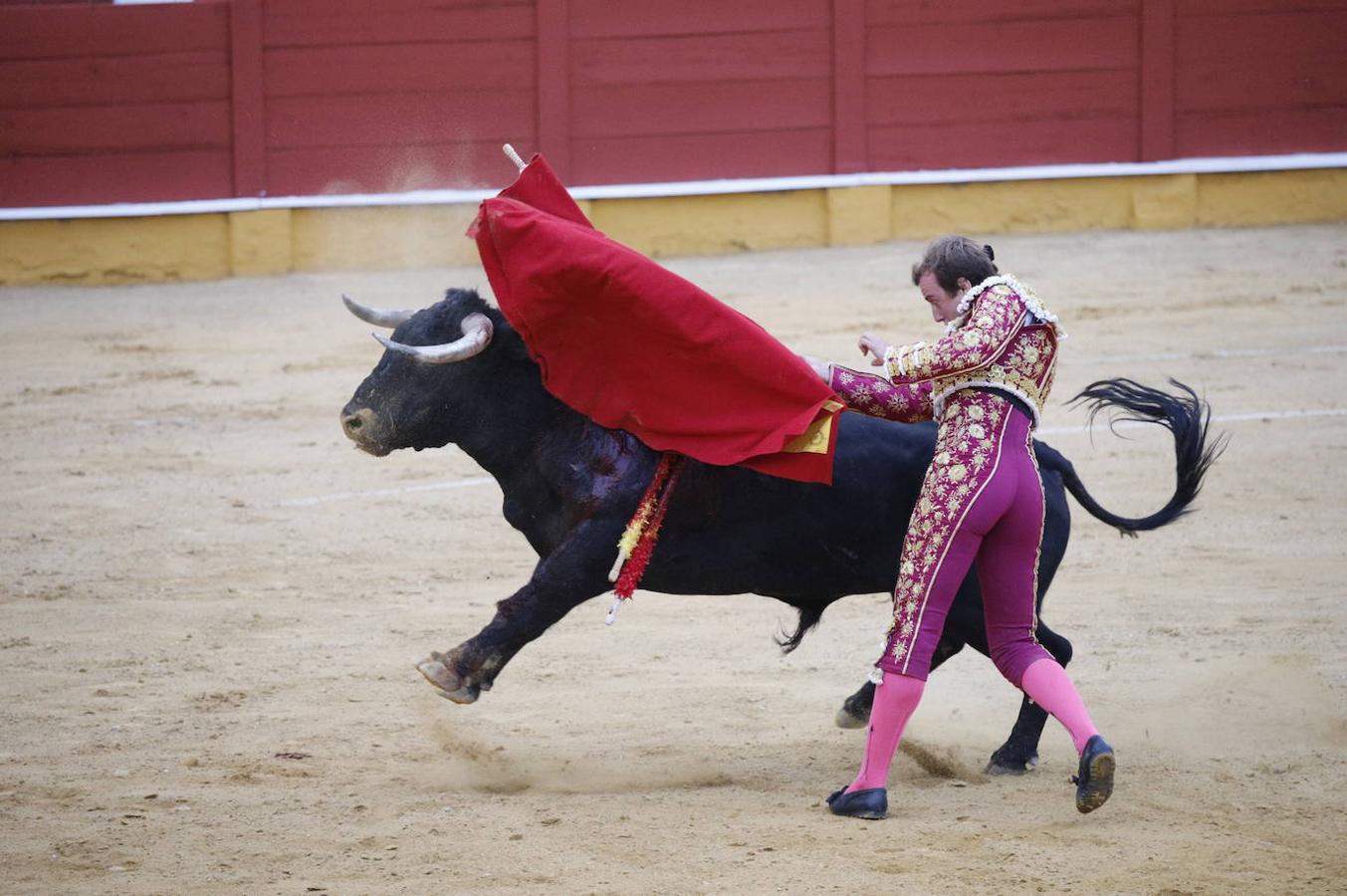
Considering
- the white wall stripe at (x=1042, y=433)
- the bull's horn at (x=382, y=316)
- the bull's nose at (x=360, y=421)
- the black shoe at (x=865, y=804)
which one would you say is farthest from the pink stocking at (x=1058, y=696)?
the white wall stripe at (x=1042, y=433)

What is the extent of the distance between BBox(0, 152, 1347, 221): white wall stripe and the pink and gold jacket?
293 inches

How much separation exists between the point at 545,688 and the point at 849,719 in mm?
853

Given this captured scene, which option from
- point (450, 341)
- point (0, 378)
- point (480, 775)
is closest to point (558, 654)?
point (480, 775)

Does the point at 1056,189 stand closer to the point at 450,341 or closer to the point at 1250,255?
the point at 1250,255

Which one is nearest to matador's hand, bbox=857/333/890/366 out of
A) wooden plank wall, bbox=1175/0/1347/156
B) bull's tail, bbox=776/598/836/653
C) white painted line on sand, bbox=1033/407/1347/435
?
bull's tail, bbox=776/598/836/653

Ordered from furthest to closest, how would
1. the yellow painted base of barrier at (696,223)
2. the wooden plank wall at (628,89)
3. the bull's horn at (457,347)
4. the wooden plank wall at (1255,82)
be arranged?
the wooden plank wall at (1255,82)
the wooden plank wall at (628,89)
the yellow painted base of barrier at (696,223)
the bull's horn at (457,347)

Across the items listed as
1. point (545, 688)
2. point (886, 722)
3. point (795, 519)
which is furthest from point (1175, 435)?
point (545, 688)

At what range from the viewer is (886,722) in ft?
11.0

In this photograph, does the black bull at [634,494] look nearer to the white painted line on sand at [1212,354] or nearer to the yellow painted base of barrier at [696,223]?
the white painted line on sand at [1212,354]

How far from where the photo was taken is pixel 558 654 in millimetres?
4766

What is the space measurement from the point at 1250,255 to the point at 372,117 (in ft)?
17.6

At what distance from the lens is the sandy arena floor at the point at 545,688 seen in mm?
3188

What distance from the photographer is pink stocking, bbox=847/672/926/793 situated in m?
3.33

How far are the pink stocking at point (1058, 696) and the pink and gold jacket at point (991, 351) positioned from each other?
0.49 m
